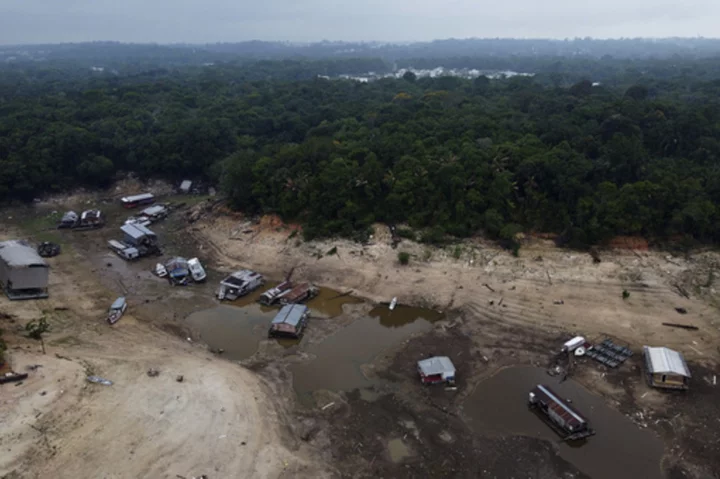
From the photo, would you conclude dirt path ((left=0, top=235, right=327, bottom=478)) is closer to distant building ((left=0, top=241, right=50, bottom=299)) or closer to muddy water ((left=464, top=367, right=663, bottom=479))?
distant building ((left=0, top=241, right=50, bottom=299))

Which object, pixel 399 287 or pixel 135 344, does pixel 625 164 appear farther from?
pixel 135 344

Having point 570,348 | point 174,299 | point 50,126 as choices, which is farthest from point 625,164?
point 50,126

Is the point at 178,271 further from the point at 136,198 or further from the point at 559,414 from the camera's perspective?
the point at 559,414

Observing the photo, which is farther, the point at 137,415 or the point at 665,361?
the point at 665,361

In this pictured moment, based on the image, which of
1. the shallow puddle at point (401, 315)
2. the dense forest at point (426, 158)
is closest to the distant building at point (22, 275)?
the dense forest at point (426, 158)

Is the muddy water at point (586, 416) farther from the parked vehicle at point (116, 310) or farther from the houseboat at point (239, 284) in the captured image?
the parked vehicle at point (116, 310)

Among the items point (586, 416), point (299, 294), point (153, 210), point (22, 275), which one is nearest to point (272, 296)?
point (299, 294)
